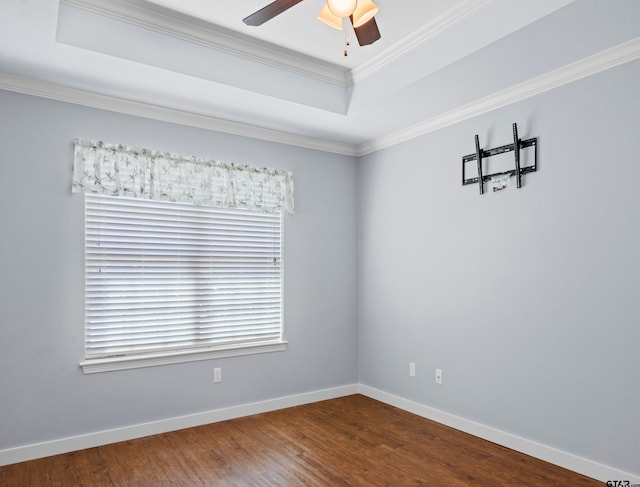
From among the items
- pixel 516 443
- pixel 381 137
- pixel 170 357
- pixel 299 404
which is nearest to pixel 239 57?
pixel 381 137

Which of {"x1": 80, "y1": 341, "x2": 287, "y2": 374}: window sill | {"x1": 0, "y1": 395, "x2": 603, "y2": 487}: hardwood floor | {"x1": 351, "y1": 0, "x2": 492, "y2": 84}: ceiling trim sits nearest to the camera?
{"x1": 351, "y1": 0, "x2": 492, "y2": 84}: ceiling trim

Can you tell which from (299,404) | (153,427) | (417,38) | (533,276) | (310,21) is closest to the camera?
(310,21)

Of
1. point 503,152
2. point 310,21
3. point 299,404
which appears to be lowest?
point 299,404

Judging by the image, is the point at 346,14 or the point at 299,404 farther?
the point at 299,404

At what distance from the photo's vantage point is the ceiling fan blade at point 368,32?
232cm

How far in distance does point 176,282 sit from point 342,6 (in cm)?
246

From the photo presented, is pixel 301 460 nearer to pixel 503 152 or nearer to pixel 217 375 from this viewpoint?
pixel 217 375

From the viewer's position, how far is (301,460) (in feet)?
9.91

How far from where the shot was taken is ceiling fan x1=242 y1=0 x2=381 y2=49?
2.13 metres

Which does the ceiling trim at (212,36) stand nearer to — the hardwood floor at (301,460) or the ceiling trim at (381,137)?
the ceiling trim at (381,137)

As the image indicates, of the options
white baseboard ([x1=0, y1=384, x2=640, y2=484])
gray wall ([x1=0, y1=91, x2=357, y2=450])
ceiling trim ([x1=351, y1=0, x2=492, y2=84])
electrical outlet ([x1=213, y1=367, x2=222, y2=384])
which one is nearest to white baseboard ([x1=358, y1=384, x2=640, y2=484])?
white baseboard ([x1=0, y1=384, x2=640, y2=484])

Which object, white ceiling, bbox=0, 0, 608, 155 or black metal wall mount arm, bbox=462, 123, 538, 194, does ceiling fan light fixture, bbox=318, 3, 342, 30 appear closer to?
white ceiling, bbox=0, 0, 608, 155

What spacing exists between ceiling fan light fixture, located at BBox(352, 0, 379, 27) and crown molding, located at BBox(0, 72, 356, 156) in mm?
1817

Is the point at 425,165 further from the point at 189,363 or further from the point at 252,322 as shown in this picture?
the point at 189,363
